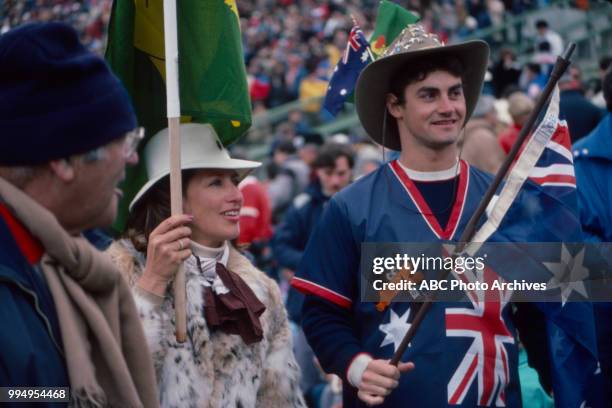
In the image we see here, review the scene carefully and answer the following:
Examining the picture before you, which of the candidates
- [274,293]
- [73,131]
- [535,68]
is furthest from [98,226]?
[535,68]

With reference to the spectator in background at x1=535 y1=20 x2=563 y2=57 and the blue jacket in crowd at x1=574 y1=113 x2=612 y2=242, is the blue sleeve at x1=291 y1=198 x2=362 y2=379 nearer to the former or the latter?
the blue jacket in crowd at x1=574 y1=113 x2=612 y2=242

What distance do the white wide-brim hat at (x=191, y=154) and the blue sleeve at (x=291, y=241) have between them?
4518mm

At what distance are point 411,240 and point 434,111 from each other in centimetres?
55

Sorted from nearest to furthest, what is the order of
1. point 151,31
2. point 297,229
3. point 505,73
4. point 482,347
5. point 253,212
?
point 482,347 → point 151,31 → point 297,229 → point 253,212 → point 505,73

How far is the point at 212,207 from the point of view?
4480 millimetres

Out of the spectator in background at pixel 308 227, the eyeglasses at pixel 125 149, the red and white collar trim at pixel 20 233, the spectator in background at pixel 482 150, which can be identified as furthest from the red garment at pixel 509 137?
the red and white collar trim at pixel 20 233

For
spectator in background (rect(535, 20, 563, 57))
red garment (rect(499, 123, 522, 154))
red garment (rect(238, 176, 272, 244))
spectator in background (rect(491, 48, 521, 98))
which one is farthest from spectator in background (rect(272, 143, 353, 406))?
spectator in background (rect(535, 20, 563, 57))

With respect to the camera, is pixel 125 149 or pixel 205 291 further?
pixel 205 291

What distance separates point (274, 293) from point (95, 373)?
5.91 feet

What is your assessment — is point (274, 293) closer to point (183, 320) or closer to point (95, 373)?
point (183, 320)

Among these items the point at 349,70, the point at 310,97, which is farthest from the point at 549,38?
the point at 349,70

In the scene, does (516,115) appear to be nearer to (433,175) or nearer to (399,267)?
(433,175)

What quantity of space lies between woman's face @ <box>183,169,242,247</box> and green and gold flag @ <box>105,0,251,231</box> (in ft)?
0.73

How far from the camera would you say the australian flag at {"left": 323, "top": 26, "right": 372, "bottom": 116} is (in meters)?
5.84
